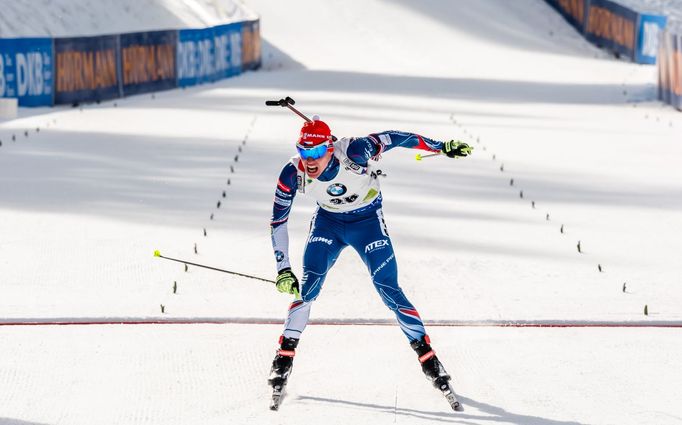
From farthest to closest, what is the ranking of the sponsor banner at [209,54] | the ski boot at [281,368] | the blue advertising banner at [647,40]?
the blue advertising banner at [647,40] → the sponsor banner at [209,54] → the ski boot at [281,368]

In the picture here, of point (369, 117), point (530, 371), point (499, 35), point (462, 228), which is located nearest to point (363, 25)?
point (499, 35)

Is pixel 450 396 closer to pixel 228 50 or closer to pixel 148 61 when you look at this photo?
pixel 148 61

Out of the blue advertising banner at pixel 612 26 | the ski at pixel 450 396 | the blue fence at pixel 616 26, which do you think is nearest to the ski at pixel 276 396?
the ski at pixel 450 396

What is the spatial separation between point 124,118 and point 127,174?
7.18 metres

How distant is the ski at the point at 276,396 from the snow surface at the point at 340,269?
80 millimetres

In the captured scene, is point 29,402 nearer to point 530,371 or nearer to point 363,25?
point 530,371

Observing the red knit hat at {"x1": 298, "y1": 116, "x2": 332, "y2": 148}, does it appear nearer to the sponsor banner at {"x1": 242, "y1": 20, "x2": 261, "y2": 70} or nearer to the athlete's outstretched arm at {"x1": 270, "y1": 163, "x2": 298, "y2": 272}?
the athlete's outstretched arm at {"x1": 270, "y1": 163, "x2": 298, "y2": 272}

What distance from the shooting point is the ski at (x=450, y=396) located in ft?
25.6

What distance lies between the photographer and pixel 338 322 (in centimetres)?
989

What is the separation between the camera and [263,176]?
58.1ft

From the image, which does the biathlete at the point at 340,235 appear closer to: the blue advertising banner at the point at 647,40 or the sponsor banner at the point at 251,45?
the sponsor banner at the point at 251,45

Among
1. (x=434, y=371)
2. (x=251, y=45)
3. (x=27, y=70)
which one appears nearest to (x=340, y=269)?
(x=434, y=371)

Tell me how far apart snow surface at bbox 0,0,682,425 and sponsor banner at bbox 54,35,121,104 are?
0.48m

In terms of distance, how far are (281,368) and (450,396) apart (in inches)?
42.0
